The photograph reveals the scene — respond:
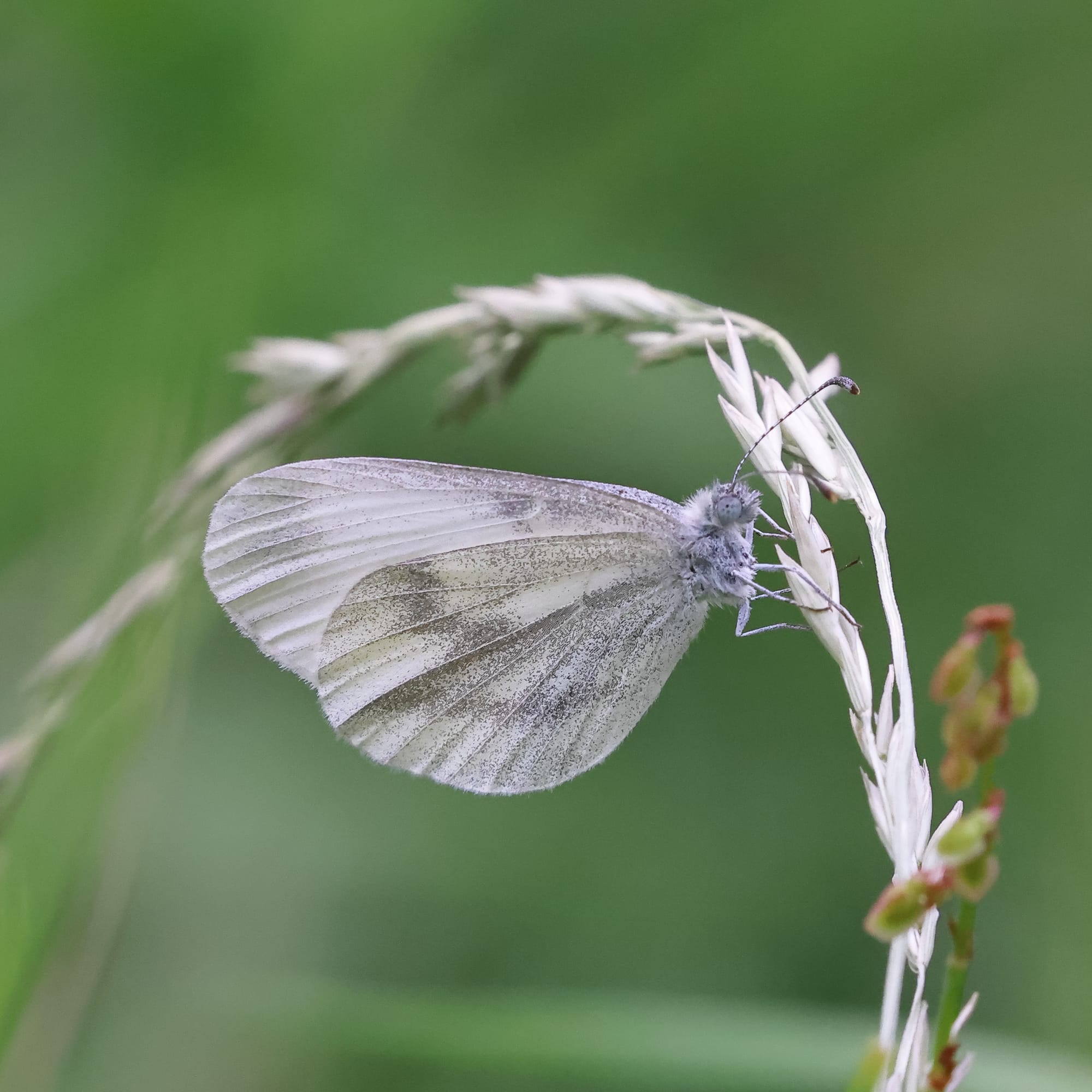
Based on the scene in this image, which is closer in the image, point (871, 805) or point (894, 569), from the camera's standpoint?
point (871, 805)

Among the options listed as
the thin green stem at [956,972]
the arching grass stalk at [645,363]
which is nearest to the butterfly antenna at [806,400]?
the arching grass stalk at [645,363]

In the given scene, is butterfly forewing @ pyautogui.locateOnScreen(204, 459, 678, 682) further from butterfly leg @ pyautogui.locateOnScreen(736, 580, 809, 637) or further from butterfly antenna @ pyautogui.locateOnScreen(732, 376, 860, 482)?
butterfly antenna @ pyautogui.locateOnScreen(732, 376, 860, 482)

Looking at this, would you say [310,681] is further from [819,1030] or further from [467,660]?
[819,1030]

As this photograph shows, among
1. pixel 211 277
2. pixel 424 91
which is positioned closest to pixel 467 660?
pixel 211 277

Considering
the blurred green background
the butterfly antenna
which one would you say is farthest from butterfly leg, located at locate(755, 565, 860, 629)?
the blurred green background

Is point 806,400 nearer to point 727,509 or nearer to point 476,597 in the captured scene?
point 727,509

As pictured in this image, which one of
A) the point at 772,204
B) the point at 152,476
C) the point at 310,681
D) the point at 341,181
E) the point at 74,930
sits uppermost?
the point at 772,204

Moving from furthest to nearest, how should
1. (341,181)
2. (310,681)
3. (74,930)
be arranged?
(341,181)
(310,681)
(74,930)
